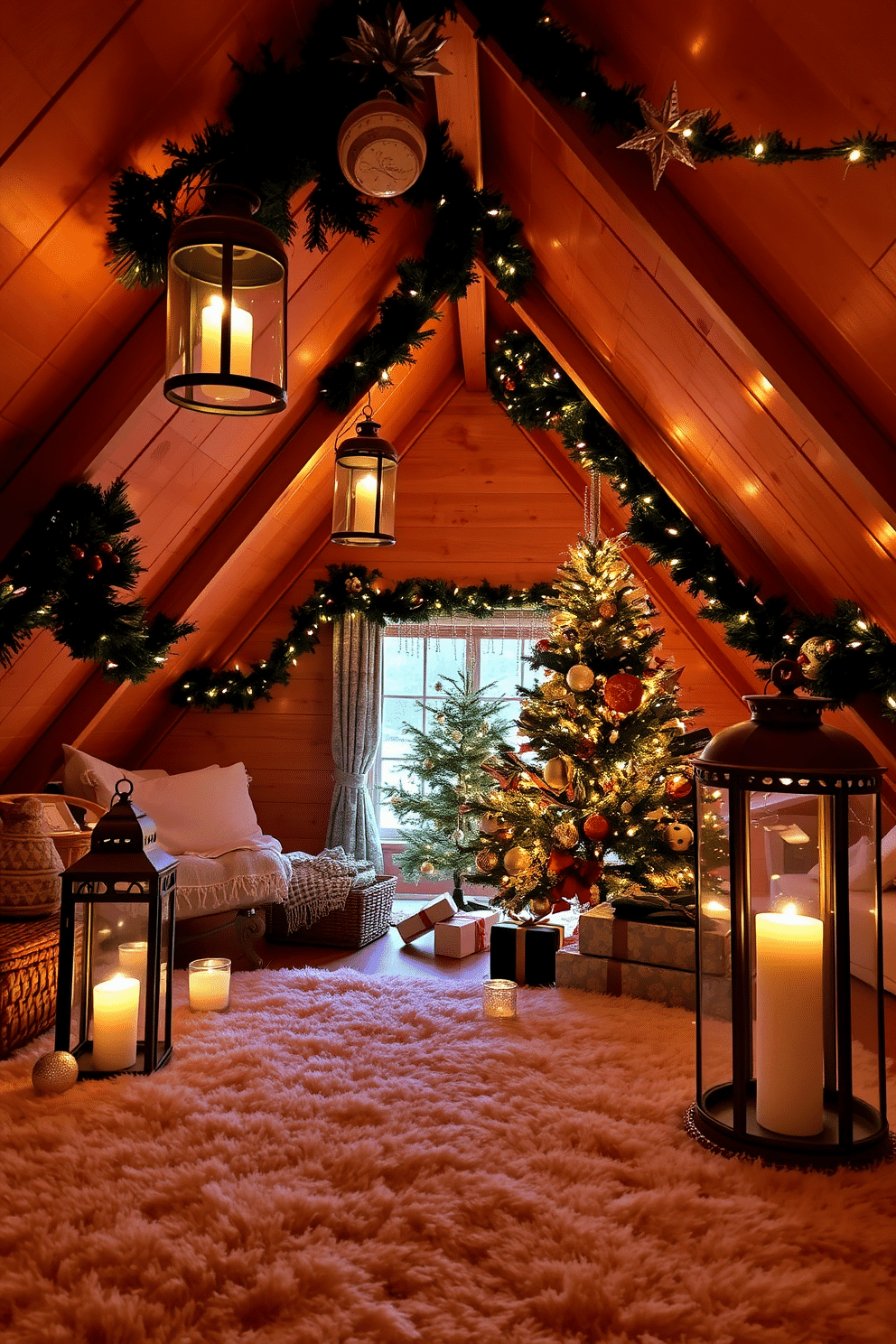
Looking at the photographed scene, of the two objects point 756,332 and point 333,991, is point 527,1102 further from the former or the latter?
point 756,332

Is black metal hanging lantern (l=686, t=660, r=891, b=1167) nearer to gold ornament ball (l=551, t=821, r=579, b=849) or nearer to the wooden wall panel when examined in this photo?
gold ornament ball (l=551, t=821, r=579, b=849)

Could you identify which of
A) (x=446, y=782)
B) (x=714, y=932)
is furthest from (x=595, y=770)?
(x=714, y=932)

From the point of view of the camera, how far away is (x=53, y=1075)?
1.86m

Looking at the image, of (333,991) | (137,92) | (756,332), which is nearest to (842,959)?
(756,332)

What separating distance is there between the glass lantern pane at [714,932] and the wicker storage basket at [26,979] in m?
1.65

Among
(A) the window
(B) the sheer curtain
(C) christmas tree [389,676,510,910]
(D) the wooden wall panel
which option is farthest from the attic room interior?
(A) the window

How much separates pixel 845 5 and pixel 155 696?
14.2ft

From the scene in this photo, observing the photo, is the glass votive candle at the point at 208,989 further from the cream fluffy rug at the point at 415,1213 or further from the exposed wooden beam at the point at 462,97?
the exposed wooden beam at the point at 462,97

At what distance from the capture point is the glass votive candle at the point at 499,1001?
250cm

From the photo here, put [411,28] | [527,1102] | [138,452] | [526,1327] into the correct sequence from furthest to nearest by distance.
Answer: [138,452] → [411,28] → [527,1102] → [526,1327]

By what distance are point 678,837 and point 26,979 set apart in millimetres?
2198

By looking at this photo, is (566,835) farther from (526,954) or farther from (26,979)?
(26,979)

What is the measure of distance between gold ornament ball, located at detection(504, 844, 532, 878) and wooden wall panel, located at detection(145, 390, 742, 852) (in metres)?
2.11

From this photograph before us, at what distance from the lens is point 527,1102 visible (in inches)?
75.1
